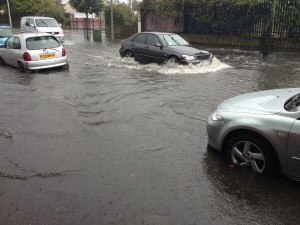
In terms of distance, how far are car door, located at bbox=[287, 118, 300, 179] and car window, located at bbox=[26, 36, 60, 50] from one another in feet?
34.3

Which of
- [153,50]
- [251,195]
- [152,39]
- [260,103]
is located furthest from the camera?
[152,39]

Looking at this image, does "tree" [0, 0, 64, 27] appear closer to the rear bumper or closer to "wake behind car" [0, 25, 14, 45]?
"wake behind car" [0, 25, 14, 45]

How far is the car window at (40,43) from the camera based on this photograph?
500 inches

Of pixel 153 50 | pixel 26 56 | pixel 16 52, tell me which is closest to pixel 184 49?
pixel 153 50

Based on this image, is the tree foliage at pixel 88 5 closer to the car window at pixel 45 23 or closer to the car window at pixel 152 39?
the car window at pixel 45 23

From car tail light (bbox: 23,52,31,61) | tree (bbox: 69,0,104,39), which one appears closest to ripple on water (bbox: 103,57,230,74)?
car tail light (bbox: 23,52,31,61)

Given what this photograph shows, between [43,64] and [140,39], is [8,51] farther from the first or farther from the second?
[140,39]

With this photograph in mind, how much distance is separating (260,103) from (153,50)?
31.0 ft

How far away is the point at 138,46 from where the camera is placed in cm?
1501

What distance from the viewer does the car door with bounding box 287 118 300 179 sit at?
4312mm

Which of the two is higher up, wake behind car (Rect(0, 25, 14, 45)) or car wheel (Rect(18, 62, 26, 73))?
wake behind car (Rect(0, 25, 14, 45))

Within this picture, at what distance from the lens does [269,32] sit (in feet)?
63.2

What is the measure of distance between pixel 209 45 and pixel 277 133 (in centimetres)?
2082

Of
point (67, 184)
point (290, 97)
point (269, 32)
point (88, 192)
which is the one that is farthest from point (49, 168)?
point (269, 32)
